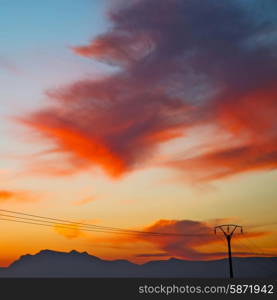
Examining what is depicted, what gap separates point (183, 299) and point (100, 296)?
11075mm

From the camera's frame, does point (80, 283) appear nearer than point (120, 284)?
No

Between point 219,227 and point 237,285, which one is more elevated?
point 219,227

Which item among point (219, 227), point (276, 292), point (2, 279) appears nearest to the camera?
point (276, 292)

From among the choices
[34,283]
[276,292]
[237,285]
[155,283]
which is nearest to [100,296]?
[155,283]

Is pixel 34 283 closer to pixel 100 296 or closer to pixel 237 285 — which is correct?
pixel 100 296

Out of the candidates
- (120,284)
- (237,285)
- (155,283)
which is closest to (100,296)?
(120,284)

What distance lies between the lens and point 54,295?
2189 inches

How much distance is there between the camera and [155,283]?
5625 centimetres

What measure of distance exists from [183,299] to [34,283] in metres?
22.0

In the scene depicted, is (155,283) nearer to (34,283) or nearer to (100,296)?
(100,296)

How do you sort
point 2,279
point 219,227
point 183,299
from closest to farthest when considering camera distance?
point 183,299
point 2,279
point 219,227

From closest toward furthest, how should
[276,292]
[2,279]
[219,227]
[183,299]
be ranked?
[183,299], [276,292], [2,279], [219,227]

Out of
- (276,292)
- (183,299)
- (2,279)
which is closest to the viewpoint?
(183,299)

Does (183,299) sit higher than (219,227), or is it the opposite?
(219,227)
